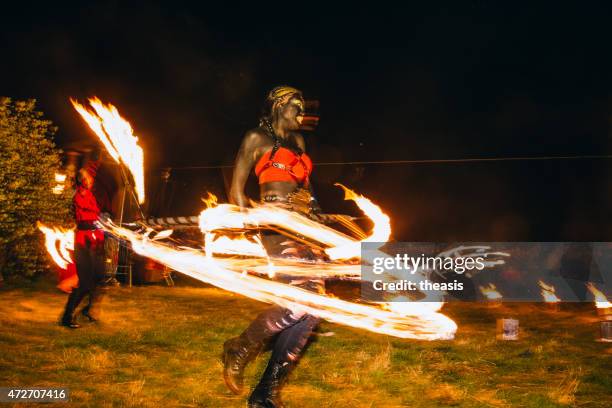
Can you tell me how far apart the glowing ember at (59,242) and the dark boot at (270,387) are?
29.2ft

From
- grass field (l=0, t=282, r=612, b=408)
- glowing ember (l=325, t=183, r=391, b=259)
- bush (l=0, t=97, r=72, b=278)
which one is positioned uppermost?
bush (l=0, t=97, r=72, b=278)

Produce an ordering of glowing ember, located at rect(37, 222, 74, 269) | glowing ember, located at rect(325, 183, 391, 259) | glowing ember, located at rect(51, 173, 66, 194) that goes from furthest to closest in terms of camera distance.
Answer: glowing ember, located at rect(51, 173, 66, 194)
glowing ember, located at rect(37, 222, 74, 269)
glowing ember, located at rect(325, 183, 391, 259)

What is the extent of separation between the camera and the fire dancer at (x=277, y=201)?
3.72 meters

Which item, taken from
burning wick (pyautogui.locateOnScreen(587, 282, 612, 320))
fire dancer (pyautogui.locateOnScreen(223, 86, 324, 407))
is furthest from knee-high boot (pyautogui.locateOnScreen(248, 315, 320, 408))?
burning wick (pyautogui.locateOnScreen(587, 282, 612, 320))

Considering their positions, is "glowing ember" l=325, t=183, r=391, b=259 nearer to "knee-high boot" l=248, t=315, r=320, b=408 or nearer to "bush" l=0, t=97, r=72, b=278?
"knee-high boot" l=248, t=315, r=320, b=408

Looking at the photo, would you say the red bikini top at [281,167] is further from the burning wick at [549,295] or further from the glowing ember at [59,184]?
the glowing ember at [59,184]

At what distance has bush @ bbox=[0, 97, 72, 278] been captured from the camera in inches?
442

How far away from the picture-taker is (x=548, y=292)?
1186 centimetres

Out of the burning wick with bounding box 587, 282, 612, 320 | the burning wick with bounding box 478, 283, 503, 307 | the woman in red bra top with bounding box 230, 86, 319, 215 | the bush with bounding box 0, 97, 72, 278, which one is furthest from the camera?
the bush with bounding box 0, 97, 72, 278

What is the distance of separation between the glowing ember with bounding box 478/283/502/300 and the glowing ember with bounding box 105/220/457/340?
4.13m

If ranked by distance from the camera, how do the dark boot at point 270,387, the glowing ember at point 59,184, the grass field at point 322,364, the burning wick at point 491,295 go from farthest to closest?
the glowing ember at point 59,184, the burning wick at point 491,295, the grass field at point 322,364, the dark boot at point 270,387

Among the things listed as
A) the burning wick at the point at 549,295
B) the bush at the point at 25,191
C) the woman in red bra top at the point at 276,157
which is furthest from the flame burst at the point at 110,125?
the burning wick at the point at 549,295

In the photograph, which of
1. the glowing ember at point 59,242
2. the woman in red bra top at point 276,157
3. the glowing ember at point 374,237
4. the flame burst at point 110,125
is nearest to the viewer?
the woman in red bra top at point 276,157

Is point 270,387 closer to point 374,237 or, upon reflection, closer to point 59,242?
point 374,237
